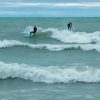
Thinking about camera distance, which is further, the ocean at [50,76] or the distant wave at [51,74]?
the distant wave at [51,74]

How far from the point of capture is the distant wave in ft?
49.2

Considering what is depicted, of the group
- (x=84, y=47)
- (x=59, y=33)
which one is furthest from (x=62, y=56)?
(x=59, y=33)

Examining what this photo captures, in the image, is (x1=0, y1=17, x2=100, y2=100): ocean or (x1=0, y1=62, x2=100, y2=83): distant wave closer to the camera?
(x1=0, y1=17, x2=100, y2=100): ocean

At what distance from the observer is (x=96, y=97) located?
12.7 m

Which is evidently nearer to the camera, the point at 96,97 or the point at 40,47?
the point at 96,97

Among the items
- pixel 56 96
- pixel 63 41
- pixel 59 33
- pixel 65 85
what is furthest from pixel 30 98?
pixel 59 33

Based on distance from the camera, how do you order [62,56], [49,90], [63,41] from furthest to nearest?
[63,41] → [62,56] → [49,90]

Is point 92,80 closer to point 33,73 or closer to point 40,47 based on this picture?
point 33,73

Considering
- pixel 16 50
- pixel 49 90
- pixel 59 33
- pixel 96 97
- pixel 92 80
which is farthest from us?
pixel 59 33

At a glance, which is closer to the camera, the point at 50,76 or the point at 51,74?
the point at 50,76

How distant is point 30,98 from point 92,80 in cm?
310

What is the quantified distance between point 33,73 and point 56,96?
2.87 metres

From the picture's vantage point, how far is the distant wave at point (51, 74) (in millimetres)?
14992

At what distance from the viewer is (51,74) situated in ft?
50.9
